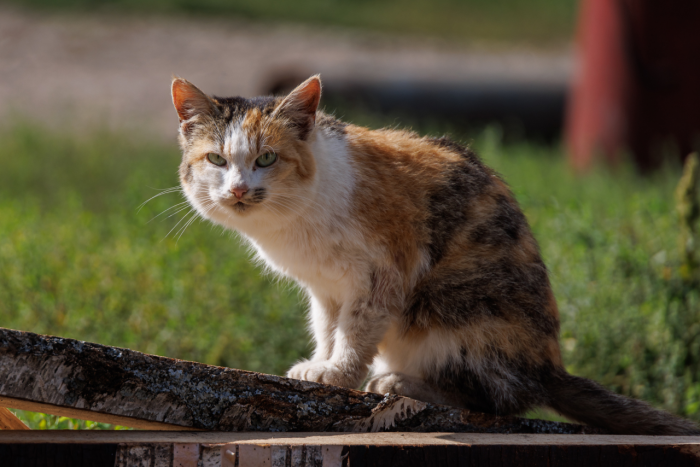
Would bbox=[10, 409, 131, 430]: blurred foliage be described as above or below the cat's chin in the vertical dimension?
below

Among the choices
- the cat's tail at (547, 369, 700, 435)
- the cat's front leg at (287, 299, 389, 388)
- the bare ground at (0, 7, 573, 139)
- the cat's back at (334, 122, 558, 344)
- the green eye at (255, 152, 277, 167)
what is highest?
the bare ground at (0, 7, 573, 139)

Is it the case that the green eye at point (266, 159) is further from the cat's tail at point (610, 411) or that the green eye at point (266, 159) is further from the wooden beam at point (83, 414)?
the cat's tail at point (610, 411)

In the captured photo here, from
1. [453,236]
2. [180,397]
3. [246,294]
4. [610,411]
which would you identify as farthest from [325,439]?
[246,294]

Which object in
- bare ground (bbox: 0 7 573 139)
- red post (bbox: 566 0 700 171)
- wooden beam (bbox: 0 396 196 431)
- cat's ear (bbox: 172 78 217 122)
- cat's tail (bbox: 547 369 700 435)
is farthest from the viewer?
bare ground (bbox: 0 7 573 139)

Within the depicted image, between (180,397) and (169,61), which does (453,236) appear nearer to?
(180,397)

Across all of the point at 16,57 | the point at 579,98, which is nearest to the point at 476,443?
the point at 579,98

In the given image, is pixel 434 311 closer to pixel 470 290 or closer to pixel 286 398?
pixel 470 290

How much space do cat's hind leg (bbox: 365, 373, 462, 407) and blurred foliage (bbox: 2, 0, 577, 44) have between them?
16491mm

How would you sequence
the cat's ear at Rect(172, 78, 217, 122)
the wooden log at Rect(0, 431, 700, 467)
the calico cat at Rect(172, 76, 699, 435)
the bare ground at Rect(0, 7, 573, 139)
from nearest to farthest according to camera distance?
1. the wooden log at Rect(0, 431, 700, 467)
2. the calico cat at Rect(172, 76, 699, 435)
3. the cat's ear at Rect(172, 78, 217, 122)
4. the bare ground at Rect(0, 7, 573, 139)

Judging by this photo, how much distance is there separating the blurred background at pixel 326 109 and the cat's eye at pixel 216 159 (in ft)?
1.45

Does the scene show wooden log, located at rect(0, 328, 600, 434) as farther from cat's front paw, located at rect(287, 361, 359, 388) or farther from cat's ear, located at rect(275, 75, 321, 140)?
cat's ear, located at rect(275, 75, 321, 140)

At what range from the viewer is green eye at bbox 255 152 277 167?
2.64 meters

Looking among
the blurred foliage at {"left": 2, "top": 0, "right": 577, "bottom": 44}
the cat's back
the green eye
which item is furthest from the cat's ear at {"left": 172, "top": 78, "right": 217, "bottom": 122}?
the blurred foliage at {"left": 2, "top": 0, "right": 577, "bottom": 44}

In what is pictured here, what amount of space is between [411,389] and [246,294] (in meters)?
2.11
